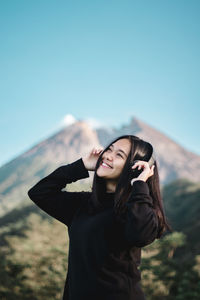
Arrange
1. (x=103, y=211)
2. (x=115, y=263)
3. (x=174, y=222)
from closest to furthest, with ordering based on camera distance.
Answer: (x=115, y=263) < (x=103, y=211) < (x=174, y=222)

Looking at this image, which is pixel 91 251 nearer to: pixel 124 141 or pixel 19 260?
pixel 124 141

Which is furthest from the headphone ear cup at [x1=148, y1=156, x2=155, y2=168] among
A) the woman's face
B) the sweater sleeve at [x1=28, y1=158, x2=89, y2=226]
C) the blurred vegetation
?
the blurred vegetation

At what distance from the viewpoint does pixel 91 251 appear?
1.29 m

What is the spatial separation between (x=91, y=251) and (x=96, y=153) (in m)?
0.62

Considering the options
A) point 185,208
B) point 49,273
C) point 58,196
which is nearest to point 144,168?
point 58,196

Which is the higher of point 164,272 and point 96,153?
point 96,153

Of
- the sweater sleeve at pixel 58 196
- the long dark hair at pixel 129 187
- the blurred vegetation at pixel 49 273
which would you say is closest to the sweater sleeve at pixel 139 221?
the long dark hair at pixel 129 187

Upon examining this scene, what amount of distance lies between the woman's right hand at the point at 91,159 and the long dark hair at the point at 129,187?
0.34ft

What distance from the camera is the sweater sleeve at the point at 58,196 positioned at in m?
1.60

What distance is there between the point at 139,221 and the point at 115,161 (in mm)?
419

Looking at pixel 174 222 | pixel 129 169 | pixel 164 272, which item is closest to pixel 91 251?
pixel 129 169

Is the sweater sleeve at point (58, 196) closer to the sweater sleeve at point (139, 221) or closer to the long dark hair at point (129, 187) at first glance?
the long dark hair at point (129, 187)

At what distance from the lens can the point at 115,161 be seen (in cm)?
149

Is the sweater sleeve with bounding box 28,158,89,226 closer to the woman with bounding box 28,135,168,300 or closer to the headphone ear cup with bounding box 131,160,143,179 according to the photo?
the woman with bounding box 28,135,168,300
